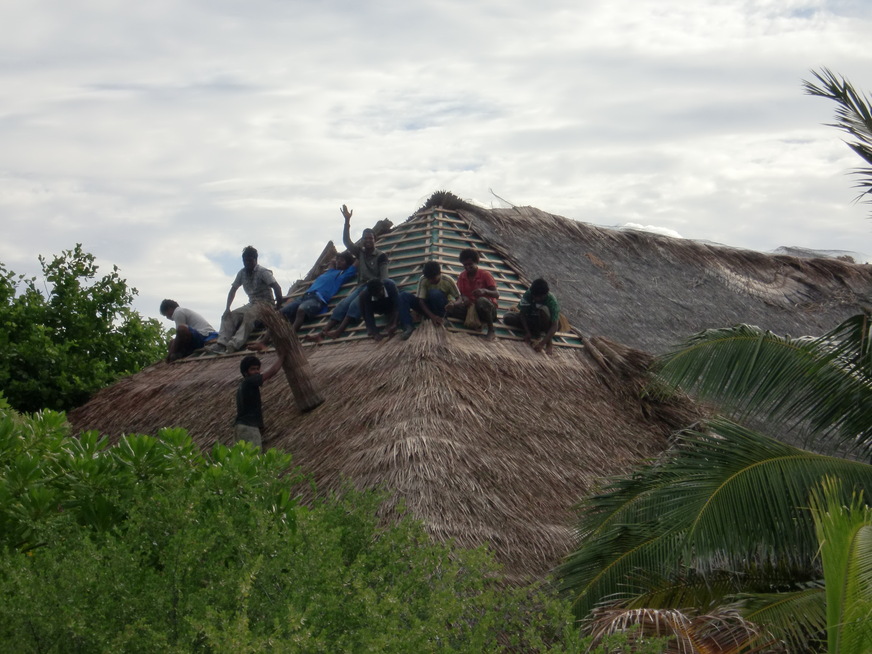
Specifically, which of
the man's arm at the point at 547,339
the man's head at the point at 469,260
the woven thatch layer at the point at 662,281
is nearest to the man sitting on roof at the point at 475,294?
the man's head at the point at 469,260

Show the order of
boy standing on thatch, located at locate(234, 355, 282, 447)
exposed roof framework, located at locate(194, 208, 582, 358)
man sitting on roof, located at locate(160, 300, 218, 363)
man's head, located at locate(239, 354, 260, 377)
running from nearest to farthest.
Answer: boy standing on thatch, located at locate(234, 355, 282, 447) → man's head, located at locate(239, 354, 260, 377) → exposed roof framework, located at locate(194, 208, 582, 358) → man sitting on roof, located at locate(160, 300, 218, 363)

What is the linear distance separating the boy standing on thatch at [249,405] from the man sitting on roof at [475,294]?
1.82m

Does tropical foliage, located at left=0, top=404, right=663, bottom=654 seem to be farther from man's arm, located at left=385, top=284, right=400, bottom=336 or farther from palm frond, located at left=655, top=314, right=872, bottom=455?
man's arm, located at left=385, top=284, right=400, bottom=336

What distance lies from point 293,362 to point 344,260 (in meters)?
1.98

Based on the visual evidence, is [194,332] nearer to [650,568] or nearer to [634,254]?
[634,254]

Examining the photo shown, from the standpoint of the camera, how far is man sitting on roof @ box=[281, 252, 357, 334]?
38.3 ft

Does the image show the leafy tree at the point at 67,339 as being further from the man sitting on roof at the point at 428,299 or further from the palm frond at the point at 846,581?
the palm frond at the point at 846,581

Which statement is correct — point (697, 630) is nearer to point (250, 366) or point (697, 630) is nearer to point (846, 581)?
point (846, 581)

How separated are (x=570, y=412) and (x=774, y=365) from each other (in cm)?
264

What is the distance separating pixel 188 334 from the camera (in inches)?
517

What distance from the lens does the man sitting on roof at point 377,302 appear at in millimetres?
10453

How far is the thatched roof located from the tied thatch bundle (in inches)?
5.2

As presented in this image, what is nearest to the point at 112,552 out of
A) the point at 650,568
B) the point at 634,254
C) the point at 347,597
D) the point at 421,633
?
the point at 347,597

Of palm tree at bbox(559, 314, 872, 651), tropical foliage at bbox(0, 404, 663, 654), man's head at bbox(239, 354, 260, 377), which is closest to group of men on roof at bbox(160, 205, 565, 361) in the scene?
man's head at bbox(239, 354, 260, 377)
